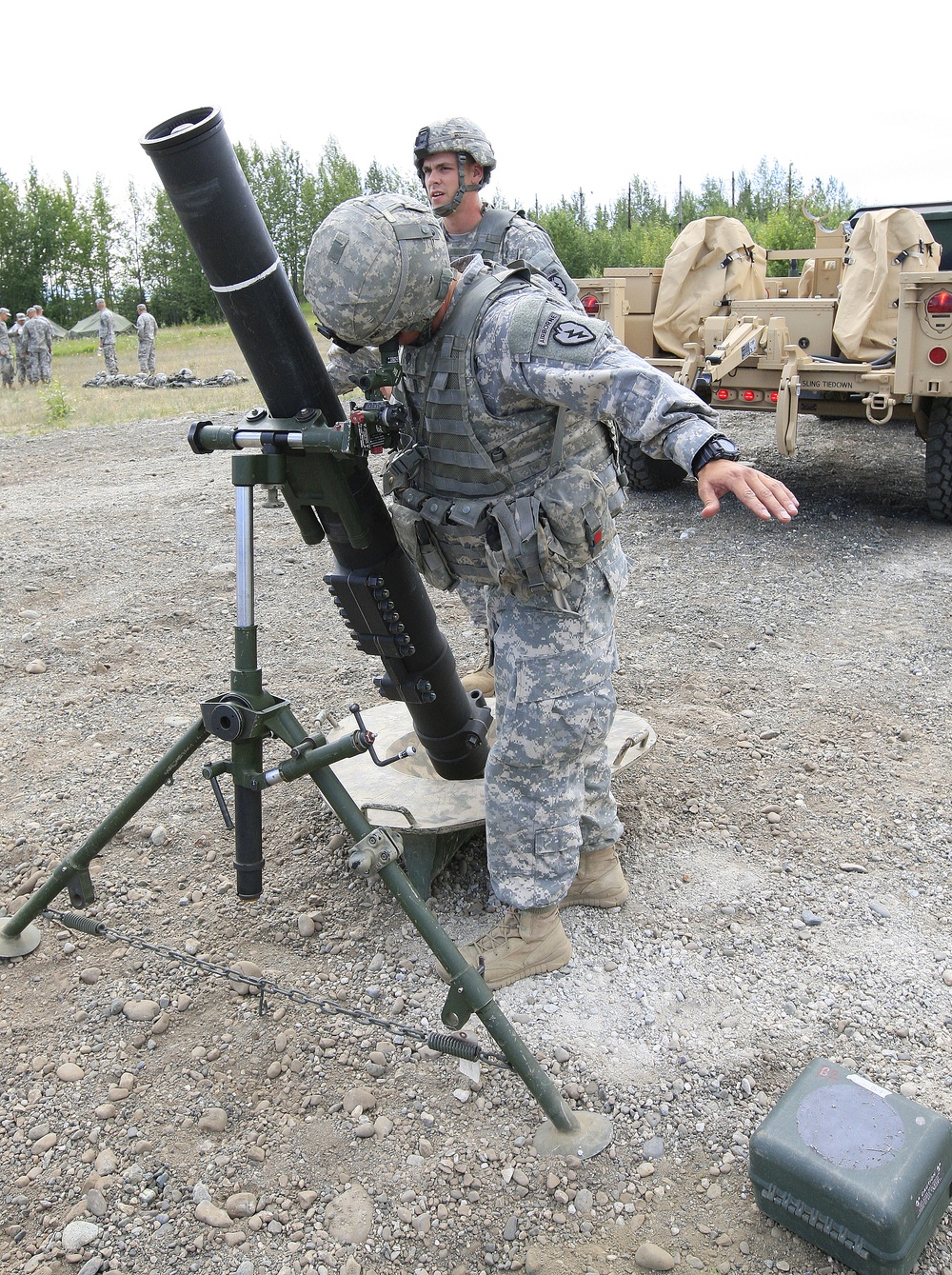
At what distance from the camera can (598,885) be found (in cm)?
289

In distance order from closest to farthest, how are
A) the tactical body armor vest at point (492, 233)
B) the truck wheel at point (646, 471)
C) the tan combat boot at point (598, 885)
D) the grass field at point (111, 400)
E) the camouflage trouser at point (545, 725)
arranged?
the camouflage trouser at point (545, 725) < the tan combat boot at point (598, 885) < the tactical body armor vest at point (492, 233) < the truck wheel at point (646, 471) < the grass field at point (111, 400)

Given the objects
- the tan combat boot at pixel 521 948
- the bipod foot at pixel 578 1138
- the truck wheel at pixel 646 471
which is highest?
the truck wheel at pixel 646 471

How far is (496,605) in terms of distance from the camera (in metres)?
2.56

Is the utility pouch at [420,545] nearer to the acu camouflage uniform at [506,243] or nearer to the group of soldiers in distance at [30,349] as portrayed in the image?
the acu camouflage uniform at [506,243]

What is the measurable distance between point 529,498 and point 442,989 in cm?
119

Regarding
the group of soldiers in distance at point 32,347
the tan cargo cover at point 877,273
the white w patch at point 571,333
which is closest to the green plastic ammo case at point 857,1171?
the white w patch at point 571,333

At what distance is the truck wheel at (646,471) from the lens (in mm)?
7184

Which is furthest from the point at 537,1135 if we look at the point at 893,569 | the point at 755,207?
the point at 755,207

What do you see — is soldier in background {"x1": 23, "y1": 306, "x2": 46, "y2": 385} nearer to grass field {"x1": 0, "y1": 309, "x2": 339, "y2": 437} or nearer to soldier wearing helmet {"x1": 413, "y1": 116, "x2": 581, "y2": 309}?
grass field {"x1": 0, "y1": 309, "x2": 339, "y2": 437}

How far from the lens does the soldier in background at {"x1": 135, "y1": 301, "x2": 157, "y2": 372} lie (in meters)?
19.5

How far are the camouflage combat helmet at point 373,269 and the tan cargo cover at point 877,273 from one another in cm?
481

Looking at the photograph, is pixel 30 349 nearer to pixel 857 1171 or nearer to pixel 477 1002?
pixel 477 1002

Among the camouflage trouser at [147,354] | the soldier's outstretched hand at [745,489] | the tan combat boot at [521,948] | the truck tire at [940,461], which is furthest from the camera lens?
the camouflage trouser at [147,354]

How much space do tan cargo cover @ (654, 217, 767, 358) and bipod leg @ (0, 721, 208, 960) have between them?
5671 mm
